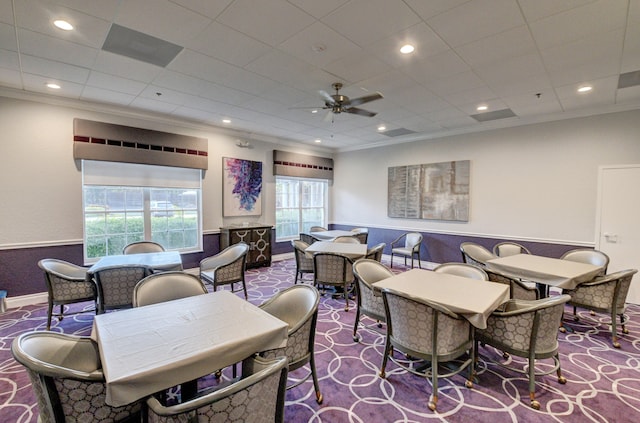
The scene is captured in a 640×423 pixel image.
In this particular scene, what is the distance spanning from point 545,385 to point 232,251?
4.07 meters

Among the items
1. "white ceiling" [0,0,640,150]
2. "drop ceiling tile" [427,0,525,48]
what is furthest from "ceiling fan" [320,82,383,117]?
"drop ceiling tile" [427,0,525,48]

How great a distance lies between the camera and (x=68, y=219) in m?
4.49

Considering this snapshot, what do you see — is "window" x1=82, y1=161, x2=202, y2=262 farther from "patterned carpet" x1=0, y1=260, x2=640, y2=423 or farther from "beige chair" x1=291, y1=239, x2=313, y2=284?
"beige chair" x1=291, y1=239, x2=313, y2=284

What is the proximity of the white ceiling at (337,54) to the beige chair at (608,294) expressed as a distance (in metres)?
2.31

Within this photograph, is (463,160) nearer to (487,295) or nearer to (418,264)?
(418,264)

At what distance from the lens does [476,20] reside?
2.43m

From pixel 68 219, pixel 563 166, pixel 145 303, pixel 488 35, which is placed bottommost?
pixel 145 303

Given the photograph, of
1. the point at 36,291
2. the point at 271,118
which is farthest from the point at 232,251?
the point at 36,291

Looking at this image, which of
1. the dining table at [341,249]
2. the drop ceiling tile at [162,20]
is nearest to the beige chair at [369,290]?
the dining table at [341,249]

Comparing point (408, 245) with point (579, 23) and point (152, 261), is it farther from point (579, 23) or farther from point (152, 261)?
point (152, 261)

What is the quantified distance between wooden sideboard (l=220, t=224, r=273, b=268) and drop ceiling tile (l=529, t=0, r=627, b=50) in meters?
5.40

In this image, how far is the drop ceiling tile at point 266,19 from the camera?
2.28 m

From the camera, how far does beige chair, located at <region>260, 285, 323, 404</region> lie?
204 centimetres

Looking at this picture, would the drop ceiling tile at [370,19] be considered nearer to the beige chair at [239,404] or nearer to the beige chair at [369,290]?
the beige chair at [369,290]
